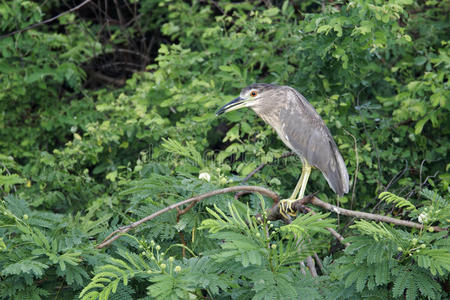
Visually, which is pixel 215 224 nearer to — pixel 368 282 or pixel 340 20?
pixel 368 282

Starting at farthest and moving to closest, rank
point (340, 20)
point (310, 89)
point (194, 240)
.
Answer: point (310, 89)
point (340, 20)
point (194, 240)

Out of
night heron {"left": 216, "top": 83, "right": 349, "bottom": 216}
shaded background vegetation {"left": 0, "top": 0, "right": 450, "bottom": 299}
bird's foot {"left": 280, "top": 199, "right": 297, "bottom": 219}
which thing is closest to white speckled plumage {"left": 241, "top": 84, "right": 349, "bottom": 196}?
night heron {"left": 216, "top": 83, "right": 349, "bottom": 216}

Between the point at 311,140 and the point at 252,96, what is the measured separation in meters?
0.49

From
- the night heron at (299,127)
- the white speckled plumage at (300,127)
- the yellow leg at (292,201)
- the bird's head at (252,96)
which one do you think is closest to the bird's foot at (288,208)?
the yellow leg at (292,201)

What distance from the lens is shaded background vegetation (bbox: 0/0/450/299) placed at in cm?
213

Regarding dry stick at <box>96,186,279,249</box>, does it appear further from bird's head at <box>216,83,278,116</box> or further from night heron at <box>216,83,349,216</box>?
bird's head at <box>216,83,278,116</box>

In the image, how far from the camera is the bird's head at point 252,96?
3.45 metres

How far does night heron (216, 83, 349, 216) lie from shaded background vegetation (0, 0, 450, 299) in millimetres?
227

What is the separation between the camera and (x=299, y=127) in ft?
11.2

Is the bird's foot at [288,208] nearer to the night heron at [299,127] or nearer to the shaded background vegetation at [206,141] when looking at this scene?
the shaded background vegetation at [206,141]

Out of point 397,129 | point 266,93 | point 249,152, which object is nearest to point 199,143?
point 249,152

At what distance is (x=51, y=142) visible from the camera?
204 inches

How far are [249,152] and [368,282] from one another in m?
1.84

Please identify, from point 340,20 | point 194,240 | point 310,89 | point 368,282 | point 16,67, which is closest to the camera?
point 368,282
